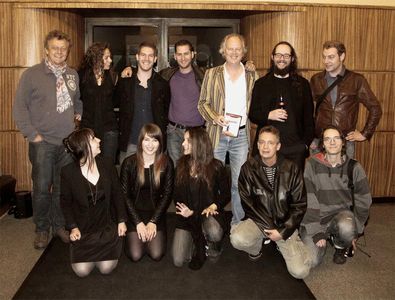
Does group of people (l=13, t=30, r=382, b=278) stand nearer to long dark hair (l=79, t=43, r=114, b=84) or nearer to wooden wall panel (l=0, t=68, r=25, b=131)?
long dark hair (l=79, t=43, r=114, b=84)

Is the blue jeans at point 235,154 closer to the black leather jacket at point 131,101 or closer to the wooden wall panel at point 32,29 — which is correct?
the black leather jacket at point 131,101

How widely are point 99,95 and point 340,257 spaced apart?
7.49 ft

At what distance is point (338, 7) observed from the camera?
4.55 metres

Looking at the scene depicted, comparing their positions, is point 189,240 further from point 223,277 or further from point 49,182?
point 49,182

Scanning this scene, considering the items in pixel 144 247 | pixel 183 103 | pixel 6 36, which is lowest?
pixel 144 247

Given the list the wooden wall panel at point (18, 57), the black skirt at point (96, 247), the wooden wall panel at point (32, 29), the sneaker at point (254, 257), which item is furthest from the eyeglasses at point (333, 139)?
the wooden wall panel at point (32, 29)

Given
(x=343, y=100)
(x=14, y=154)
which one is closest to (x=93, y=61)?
(x=14, y=154)

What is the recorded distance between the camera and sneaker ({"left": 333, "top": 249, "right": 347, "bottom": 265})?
3414 millimetres

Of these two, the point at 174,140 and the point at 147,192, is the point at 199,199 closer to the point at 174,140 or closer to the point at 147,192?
the point at 147,192

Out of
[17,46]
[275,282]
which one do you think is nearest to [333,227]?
[275,282]

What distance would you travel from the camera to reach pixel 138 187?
11.2ft

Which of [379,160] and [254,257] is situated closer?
[254,257]

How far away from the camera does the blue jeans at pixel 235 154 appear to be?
3.69 meters

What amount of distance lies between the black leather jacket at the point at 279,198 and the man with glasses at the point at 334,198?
0.18m
